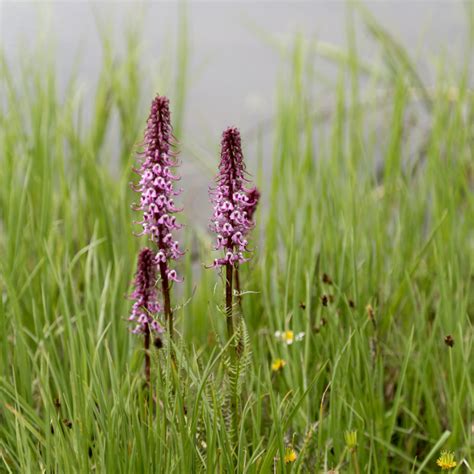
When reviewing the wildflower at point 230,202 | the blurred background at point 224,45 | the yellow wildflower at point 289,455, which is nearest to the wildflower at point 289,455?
the yellow wildflower at point 289,455

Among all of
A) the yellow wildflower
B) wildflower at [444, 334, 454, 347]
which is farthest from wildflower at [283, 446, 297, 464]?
wildflower at [444, 334, 454, 347]

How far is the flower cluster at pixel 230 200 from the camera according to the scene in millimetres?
2139

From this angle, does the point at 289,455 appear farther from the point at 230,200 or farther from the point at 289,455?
the point at 230,200

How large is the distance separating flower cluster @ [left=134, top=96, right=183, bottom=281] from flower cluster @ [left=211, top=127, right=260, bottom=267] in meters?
0.12

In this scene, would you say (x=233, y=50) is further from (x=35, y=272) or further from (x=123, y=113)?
(x=35, y=272)

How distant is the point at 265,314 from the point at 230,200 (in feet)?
5.30

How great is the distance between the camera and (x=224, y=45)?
811 centimetres

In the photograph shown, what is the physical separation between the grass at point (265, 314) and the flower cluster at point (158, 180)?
0.19 meters

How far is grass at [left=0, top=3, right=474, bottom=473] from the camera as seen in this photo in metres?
2.41

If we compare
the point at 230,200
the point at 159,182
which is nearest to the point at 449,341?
the point at 230,200

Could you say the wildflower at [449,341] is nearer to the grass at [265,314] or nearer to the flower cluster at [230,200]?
the grass at [265,314]

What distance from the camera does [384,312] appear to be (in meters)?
3.66

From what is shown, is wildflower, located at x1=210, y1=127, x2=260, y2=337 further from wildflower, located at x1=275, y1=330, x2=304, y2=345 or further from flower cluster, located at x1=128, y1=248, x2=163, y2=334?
wildflower, located at x1=275, y1=330, x2=304, y2=345

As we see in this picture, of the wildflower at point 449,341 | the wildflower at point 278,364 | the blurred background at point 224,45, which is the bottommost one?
the wildflower at point 278,364
